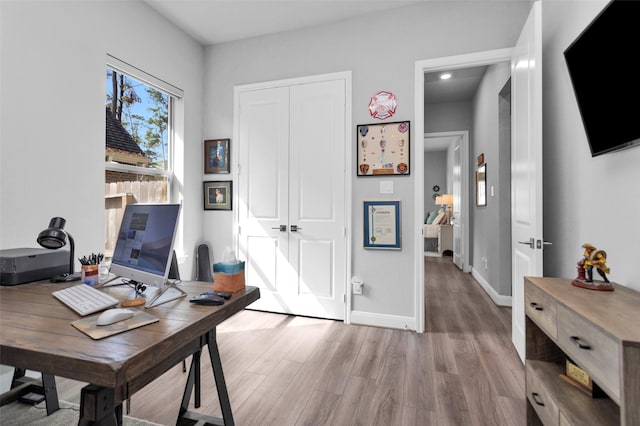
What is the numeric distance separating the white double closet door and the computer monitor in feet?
6.09

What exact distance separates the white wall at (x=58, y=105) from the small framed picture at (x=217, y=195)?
3.93ft

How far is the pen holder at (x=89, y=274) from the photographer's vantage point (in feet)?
5.30

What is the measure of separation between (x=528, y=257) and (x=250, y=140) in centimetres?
276

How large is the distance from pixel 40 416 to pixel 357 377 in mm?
1778

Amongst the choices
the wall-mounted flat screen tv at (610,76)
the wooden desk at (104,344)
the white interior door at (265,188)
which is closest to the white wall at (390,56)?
the white interior door at (265,188)

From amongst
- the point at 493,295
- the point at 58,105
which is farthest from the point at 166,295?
the point at 493,295

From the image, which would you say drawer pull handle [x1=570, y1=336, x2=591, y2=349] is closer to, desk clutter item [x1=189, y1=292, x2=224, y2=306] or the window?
desk clutter item [x1=189, y1=292, x2=224, y2=306]

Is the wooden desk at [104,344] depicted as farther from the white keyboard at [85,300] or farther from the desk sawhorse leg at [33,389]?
the desk sawhorse leg at [33,389]

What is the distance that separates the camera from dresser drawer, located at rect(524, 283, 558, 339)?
1262mm

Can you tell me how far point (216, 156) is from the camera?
11.9 feet

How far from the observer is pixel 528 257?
2135mm

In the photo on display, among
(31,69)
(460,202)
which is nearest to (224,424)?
(31,69)

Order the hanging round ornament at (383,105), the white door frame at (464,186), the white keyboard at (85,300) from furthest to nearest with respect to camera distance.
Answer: the white door frame at (464,186) < the hanging round ornament at (383,105) < the white keyboard at (85,300)

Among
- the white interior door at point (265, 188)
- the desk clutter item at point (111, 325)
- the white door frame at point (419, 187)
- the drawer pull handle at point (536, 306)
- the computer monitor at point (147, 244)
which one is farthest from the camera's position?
the white interior door at point (265, 188)
